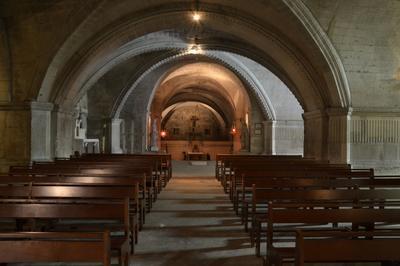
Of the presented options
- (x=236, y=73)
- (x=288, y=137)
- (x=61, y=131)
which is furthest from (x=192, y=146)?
(x=61, y=131)

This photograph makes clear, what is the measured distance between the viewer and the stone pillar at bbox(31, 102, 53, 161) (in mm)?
11219

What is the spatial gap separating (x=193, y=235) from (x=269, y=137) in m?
14.2

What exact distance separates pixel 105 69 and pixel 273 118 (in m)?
8.31

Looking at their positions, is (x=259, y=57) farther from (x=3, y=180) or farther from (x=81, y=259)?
(x=81, y=259)

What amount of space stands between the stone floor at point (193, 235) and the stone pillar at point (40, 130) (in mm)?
4413

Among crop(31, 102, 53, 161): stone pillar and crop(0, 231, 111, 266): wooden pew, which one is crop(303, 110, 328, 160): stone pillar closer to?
crop(31, 102, 53, 161): stone pillar

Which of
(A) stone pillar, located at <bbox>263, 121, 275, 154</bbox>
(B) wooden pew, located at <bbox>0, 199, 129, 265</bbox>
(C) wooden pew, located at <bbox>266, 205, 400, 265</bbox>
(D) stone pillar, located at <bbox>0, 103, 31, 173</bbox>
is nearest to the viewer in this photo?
(C) wooden pew, located at <bbox>266, 205, 400, 265</bbox>

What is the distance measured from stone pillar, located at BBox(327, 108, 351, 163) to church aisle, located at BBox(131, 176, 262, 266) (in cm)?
407

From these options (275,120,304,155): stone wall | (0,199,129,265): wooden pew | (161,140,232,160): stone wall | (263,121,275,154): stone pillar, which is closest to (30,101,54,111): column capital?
(0,199,129,265): wooden pew

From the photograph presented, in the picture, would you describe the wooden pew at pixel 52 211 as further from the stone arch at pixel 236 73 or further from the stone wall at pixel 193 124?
the stone wall at pixel 193 124

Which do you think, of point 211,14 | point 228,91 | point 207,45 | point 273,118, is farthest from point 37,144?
point 228,91

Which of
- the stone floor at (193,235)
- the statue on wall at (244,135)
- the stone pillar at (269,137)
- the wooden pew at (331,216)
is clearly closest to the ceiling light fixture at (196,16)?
the stone floor at (193,235)

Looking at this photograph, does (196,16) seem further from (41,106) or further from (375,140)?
(375,140)

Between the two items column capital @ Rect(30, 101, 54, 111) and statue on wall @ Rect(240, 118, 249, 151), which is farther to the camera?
statue on wall @ Rect(240, 118, 249, 151)
